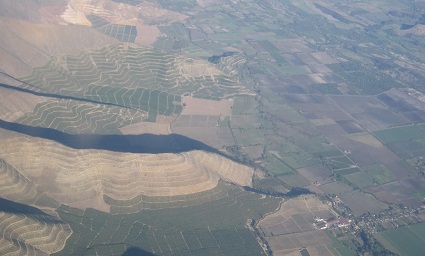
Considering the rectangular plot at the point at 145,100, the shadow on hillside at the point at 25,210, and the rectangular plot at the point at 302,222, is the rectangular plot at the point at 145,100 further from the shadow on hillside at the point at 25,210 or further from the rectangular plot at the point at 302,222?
the rectangular plot at the point at 302,222

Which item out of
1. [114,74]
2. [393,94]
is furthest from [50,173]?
[393,94]

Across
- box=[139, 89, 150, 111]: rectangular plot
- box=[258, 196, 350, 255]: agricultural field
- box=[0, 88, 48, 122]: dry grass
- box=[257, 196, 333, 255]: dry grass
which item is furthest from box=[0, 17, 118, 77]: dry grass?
box=[258, 196, 350, 255]: agricultural field

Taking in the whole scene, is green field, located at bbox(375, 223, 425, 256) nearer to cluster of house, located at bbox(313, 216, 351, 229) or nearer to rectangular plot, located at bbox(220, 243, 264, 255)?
cluster of house, located at bbox(313, 216, 351, 229)

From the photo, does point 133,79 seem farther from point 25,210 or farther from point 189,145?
point 25,210

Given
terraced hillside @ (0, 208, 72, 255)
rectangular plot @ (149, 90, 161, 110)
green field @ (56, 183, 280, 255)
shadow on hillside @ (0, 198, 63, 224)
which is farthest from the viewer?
rectangular plot @ (149, 90, 161, 110)

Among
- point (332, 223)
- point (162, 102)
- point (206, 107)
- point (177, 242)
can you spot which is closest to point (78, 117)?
point (162, 102)

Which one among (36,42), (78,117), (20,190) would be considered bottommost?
(20,190)

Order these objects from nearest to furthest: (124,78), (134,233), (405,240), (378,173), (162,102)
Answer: (134,233)
(405,240)
(378,173)
(162,102)
(124,78)
